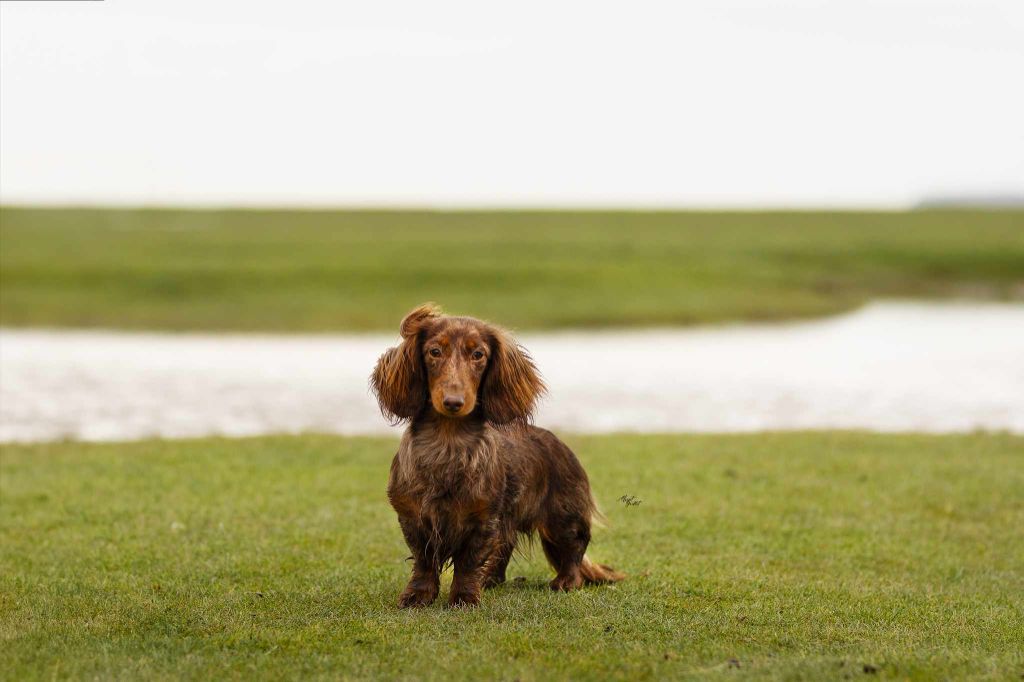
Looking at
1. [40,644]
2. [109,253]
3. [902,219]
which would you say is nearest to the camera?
[40,644]

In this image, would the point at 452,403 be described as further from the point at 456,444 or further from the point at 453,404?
the point at 456,444

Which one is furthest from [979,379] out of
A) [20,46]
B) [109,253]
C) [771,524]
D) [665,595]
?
[109,253]

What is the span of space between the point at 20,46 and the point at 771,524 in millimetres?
8340

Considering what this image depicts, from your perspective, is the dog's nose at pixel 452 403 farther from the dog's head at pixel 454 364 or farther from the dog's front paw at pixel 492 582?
the dog's front paw at pixel 492 582

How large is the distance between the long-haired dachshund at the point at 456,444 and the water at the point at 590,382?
1209 centimetres

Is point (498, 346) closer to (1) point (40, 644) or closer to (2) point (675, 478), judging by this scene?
(1) point (40, 644)

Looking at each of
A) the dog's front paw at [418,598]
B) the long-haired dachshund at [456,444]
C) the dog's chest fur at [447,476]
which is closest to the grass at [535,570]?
the dog's front paw at [418,598]

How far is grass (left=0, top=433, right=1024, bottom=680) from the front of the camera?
7.47m

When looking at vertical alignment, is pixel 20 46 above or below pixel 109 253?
above

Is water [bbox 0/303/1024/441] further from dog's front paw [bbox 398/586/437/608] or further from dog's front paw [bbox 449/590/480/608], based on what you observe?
dog's front paw [bbox 449/590/480/608]

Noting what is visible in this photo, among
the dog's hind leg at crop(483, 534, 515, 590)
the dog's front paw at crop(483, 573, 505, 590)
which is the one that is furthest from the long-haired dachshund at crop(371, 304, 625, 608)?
the dog's front paw at crop(483, 573, 505, 590)

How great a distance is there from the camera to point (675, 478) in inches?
587

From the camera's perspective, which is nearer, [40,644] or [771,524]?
[40,644]

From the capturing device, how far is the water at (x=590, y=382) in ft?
72.1
